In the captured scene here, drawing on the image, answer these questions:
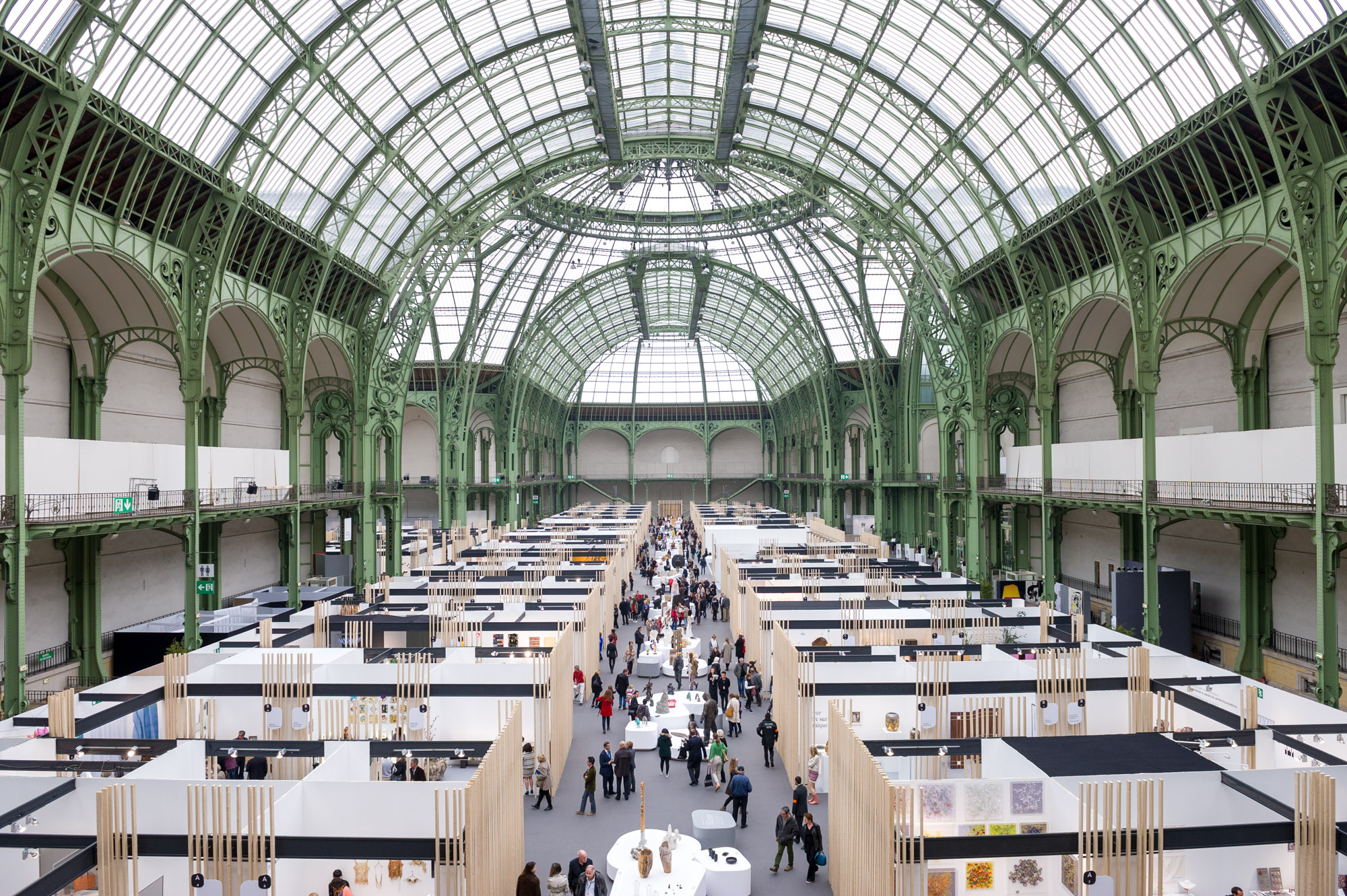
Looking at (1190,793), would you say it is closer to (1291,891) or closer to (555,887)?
(1291,891)

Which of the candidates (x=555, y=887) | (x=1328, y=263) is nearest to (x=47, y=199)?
(x=555, y=887)

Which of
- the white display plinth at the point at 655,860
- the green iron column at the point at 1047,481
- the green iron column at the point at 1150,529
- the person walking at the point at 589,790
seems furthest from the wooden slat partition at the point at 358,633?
the green iron column at the point at 1047,481

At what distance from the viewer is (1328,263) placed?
2150 centimetres

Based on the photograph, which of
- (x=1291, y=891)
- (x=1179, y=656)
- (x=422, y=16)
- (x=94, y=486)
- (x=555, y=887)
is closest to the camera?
(x=1291, y=891)

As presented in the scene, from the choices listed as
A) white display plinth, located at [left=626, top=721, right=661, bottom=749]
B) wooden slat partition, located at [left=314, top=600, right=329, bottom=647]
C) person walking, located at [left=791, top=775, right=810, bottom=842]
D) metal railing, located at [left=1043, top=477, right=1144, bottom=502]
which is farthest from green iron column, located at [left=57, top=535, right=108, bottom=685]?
metal railing, located at [left=1043, top=477, right=1144, bottom=502]

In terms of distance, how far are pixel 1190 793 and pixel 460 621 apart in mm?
19456

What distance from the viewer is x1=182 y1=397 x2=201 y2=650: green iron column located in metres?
28.0

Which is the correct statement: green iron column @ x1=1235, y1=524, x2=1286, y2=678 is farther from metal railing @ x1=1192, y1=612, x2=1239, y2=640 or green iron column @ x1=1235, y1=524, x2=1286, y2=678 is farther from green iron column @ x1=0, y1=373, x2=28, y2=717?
green iron column @ x1=0, y1=373, x2=28, y2=717

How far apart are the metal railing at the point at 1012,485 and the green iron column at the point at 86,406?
37348 millimetres

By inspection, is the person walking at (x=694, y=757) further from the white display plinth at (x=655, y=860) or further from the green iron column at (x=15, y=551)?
the green iron column at (x=15, y=551)

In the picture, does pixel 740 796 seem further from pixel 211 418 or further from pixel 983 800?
pixel 211 418

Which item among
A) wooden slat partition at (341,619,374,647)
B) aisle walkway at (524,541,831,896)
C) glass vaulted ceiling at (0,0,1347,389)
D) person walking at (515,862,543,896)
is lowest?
aisle walkway at (524,541,831,896)

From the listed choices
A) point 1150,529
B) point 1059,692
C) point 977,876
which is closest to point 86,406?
point 977,876

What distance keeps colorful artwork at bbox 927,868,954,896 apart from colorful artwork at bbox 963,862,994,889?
0.59 feet
